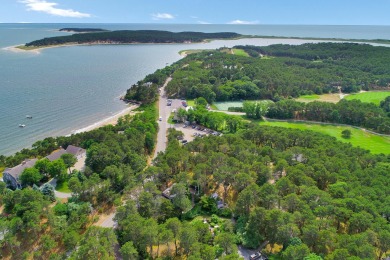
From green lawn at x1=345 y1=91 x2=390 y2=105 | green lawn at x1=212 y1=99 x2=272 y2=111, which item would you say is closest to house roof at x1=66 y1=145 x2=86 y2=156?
green lawn at x1=212 y1=99 x2=272 y2=111

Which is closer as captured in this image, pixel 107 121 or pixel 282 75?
pixel 107 121

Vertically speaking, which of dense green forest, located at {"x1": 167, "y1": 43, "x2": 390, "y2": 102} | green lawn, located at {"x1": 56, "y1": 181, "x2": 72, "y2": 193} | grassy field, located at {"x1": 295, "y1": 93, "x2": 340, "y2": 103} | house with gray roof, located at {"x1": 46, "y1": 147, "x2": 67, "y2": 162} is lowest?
green lawn, located at {"x1": 56, "y1": 181, "x2": 72, "y2": 193}

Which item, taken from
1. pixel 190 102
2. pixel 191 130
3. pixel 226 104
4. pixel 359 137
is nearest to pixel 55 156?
pixel 191 130

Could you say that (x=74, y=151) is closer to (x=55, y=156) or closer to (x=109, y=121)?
(x=55, y=156)

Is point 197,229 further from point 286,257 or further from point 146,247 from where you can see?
point 286,257

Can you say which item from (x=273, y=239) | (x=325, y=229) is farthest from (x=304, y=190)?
(x=273, y=239)

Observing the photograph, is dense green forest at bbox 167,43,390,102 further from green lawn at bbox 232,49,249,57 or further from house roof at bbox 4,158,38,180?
house roof at bbox 4,158,38,180
